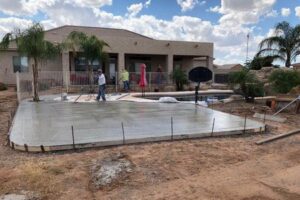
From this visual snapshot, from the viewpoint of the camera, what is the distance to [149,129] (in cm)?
734

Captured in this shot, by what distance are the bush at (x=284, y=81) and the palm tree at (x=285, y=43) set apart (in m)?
11.5

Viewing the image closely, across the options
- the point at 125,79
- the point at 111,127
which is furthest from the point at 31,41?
the point at 111,127

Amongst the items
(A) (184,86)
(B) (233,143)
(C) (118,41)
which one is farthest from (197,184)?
(C) (118,41)

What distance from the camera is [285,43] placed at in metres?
Result: 24.3

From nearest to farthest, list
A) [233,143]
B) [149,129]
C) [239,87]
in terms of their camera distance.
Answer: [233,143]
[149,129]
[239,87]

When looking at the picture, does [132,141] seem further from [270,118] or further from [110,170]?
[270,118]

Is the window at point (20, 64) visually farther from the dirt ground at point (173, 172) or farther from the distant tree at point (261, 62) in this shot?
the distant tree at point (261, 62)

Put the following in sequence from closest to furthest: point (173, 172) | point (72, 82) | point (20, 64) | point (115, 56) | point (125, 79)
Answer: point (173, 172) → point (125, 79) → point (72, 82) → point (20, 64) → point (115, 56)

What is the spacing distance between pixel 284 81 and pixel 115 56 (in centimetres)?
1547

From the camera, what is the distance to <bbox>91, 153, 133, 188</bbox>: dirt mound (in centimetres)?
444

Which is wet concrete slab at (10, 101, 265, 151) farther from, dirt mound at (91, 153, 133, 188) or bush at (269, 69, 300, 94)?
bush at (269, 69, 300, 94)

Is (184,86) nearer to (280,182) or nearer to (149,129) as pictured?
(149,129)

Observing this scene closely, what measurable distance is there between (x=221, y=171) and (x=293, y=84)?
10.3m

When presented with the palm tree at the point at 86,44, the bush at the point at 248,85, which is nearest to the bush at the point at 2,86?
the palm tree at the point at 86,44
